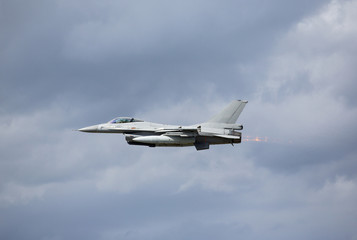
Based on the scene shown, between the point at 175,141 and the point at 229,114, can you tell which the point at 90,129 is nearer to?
the point at 175,141

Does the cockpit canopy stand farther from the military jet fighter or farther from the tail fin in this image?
the tail fin

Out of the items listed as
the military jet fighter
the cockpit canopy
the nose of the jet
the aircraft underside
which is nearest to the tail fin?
the military jet fighter

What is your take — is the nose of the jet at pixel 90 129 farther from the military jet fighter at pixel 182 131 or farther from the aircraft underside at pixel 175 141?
the aircraft underside at pixel 175 141

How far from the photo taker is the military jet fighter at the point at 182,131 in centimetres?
4962

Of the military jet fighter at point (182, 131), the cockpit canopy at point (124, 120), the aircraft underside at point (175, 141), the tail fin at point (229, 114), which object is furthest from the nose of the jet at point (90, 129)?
the tail fin at point (229, 114)

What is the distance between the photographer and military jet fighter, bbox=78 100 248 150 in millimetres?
49625

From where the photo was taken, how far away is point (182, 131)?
49.6m

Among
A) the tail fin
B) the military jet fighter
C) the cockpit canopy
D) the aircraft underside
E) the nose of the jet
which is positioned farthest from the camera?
the cockpit canopy

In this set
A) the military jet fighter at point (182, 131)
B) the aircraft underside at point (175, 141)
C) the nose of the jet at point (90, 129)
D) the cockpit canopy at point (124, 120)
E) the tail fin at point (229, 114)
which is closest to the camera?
the aircraft underside at point (175, 141)

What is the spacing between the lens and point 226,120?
170ft

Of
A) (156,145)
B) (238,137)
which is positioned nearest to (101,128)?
(156,145)

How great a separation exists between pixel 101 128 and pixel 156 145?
262 inches

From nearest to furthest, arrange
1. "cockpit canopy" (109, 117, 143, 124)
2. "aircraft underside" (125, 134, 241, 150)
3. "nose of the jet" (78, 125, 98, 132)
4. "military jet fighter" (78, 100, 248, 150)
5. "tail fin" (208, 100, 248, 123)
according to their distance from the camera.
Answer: "aircraft underside" (125, 134, 241, 150), "military jet fighter" (78, 100, 248, 150), "nose of the jet" (78, 125, 98, 132), "tail fin" (208, 100, 248, 123), "cockpit canopy" (109, 117, 143, 124)

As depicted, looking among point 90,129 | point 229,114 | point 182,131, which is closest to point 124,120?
point 90,129
